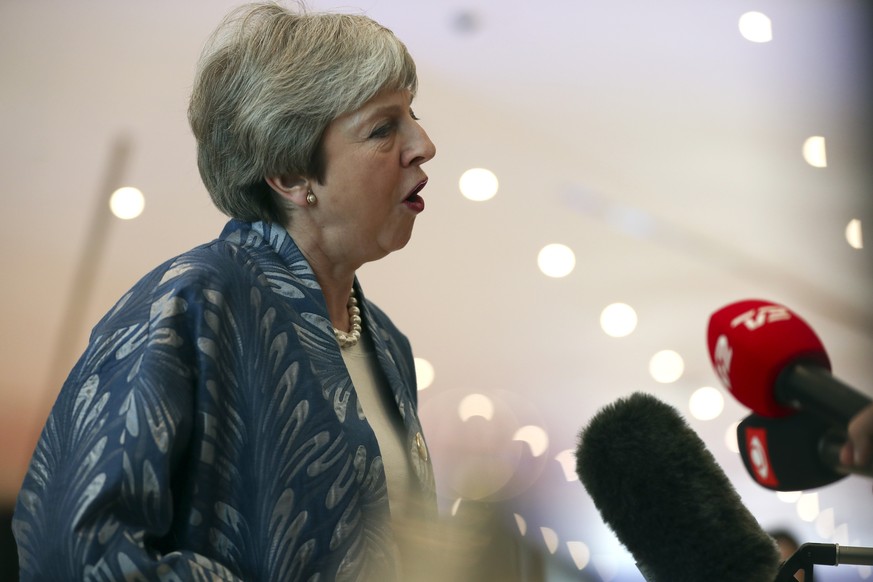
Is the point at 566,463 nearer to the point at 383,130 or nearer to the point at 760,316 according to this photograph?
the point at 383,130

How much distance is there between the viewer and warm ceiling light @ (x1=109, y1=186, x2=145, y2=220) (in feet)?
6.56

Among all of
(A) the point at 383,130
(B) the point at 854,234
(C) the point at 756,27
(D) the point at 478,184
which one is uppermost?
(C) the point at 756,27

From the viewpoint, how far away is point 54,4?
2.00 meters

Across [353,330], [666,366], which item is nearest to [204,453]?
[353,330]

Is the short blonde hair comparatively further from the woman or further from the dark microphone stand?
the dark microphone stand

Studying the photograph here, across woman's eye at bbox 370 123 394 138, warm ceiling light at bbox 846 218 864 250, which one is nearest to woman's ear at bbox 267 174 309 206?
woman's eye at bbox 370 123 394 138

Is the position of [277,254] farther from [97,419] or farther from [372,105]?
[97,419]

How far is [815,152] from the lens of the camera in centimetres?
281

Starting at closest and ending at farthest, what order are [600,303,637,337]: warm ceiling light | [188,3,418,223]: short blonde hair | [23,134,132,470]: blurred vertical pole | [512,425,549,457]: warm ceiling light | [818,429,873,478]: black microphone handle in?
[818,429,873,478]: black microphone handle < [188,3,418,223]: short blonde hair < [23,134,132,470]: blurred vertical pole < [512,425,549,457]: warm ceiling light < [600,303,637,337]: warm ceiling light

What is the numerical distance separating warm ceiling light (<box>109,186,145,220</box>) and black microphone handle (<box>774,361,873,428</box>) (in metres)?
1.63

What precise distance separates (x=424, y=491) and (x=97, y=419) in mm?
460

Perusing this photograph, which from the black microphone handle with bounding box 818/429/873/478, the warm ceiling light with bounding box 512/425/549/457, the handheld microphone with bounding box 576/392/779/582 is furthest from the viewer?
the warm ceiling light with bounding box 512/425/549/457

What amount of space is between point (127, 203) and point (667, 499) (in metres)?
1.50

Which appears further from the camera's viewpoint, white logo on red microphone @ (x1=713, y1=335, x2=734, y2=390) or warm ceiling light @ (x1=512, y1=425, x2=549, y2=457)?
warm ceiling light @ (x1=512, y1=425, x2=549, y2=457)
